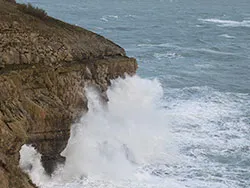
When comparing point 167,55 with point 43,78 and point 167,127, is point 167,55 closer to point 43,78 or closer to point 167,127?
point 167,127

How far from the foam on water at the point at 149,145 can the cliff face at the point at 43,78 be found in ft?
3.89

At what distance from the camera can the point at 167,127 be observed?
99.1ft

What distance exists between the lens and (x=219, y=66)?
47.6 meters

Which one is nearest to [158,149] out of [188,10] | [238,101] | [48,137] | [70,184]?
[70,184]

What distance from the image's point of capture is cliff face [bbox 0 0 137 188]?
16486 mm

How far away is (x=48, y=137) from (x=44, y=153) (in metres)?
0.85

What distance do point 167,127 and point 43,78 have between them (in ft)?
42.2

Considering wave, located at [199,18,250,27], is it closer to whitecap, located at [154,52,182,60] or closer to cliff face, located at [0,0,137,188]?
whitecap, located at [154,52,182,60]

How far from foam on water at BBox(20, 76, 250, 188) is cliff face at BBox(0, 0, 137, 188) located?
1.19 m

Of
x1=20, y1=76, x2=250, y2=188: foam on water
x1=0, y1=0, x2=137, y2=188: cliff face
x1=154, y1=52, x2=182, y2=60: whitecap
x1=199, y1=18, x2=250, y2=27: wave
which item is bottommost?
x1=20, y1=76, x2=250, y2=188: foam on water

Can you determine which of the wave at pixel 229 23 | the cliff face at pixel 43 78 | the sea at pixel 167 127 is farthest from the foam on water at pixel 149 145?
the wave at pixel 229 23

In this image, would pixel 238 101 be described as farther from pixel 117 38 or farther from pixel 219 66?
pixel 117 38

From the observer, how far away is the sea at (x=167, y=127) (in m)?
22.4

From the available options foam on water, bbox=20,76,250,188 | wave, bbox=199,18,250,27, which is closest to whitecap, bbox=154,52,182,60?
foam on water, bbox=20,76,250,188
